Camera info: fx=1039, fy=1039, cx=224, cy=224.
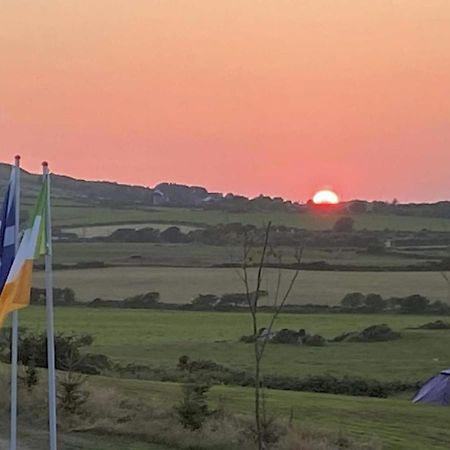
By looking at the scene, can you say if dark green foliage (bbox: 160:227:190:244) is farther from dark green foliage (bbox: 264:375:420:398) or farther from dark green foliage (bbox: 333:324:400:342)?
dark green foliage (bbox: 264:375:420:398)

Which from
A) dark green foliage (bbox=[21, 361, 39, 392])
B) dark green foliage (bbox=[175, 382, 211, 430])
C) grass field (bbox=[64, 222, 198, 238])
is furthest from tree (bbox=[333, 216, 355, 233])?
dark green foliage (bbox=[175, 382, 211, 430])

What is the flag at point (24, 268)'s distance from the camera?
29.0 ft

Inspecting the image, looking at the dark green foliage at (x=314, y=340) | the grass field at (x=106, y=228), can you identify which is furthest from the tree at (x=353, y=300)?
the grass field at (x=106, y=228)

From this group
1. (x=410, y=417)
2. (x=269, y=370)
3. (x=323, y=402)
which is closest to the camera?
(x=410, y=417)

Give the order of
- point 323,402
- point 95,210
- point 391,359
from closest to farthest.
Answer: point 323,402 → point 391,359 → point 95,210

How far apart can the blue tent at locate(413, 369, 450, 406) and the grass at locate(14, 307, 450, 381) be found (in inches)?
219

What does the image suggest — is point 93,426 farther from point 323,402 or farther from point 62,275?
point 62,275

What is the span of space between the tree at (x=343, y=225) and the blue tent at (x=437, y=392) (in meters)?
57.2

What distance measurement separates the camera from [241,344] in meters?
48.5

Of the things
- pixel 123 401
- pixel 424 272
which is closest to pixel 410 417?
pixel 123 401

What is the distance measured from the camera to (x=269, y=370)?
129ft

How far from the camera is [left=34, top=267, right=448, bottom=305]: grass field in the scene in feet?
222

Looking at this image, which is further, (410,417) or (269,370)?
(269,370)

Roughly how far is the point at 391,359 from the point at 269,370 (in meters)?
7.36
